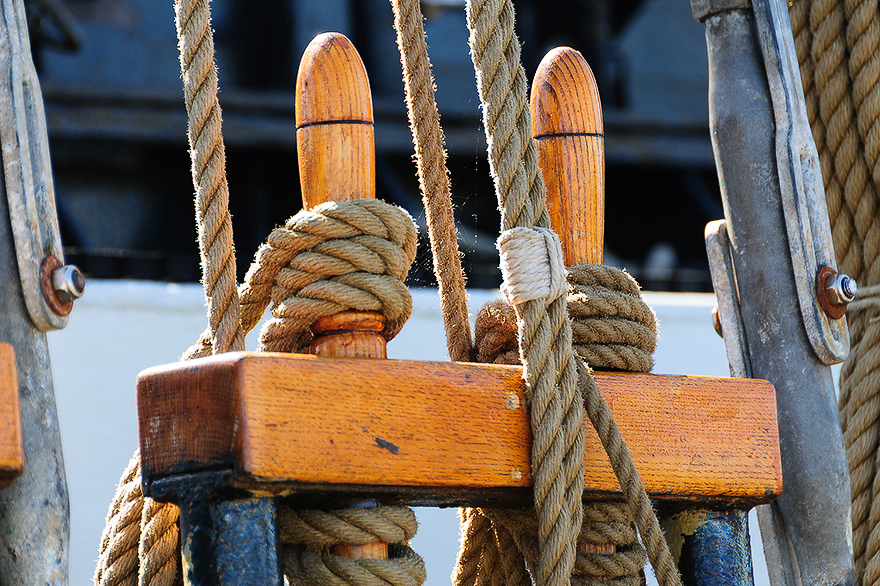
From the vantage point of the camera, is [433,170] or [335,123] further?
[433,170]

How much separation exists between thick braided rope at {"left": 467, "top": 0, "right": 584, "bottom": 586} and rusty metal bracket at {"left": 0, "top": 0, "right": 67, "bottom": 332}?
37 cm

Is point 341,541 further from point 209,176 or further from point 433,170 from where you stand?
point 433,170

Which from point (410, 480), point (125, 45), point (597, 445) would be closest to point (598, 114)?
point (597, 445)

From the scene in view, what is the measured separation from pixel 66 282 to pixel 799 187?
2.43 feet

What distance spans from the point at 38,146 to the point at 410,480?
42 centimetres

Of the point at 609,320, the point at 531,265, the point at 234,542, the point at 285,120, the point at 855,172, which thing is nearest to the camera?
the point at 234,542

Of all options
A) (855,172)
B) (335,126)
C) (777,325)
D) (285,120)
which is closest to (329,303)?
(335,126)

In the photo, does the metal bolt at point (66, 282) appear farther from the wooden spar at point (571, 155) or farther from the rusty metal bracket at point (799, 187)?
the rusty metal bracket at point (799, 187)

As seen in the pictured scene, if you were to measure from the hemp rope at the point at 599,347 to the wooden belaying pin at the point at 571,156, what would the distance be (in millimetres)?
38

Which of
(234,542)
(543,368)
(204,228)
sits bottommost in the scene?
(234,542)

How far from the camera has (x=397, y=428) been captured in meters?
0.77

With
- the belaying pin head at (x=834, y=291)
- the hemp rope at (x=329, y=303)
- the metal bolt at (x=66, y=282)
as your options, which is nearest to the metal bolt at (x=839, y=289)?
the belaying pin head at (x=834, y=291)

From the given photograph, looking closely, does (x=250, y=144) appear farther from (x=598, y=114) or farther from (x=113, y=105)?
(x=598, y=114)

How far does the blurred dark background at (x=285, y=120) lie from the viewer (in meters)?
3.52
